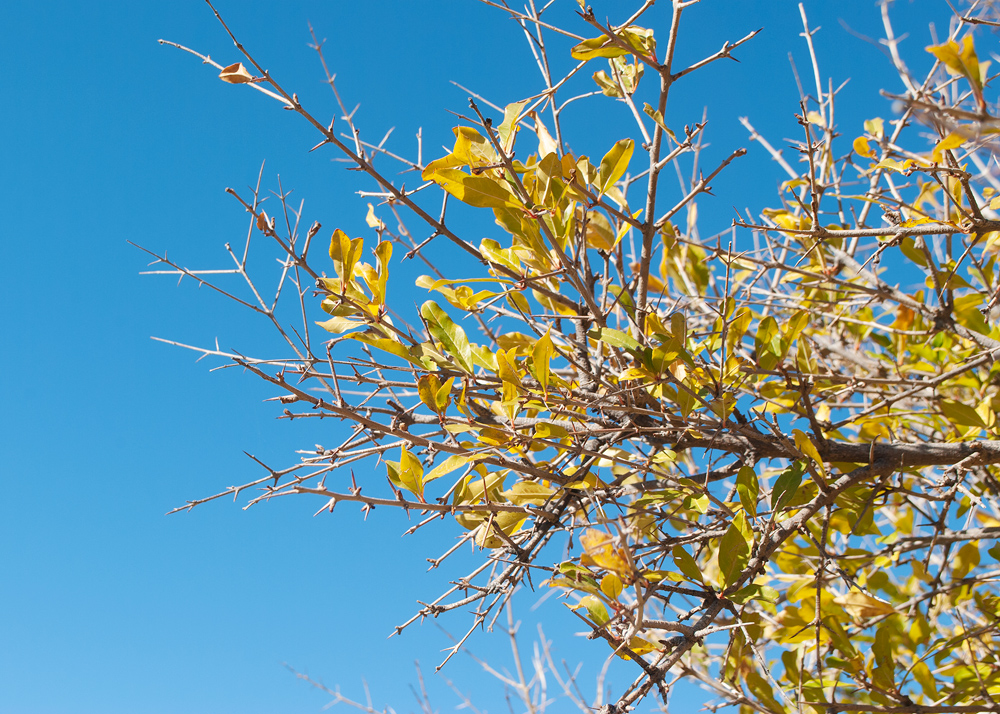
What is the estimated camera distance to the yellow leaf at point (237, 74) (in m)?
1.33

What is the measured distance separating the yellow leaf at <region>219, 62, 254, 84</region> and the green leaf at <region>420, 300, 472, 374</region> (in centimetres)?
54

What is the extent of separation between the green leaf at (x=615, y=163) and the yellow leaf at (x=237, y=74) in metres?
0.73

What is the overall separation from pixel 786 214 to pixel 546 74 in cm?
98

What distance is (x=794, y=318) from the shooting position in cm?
164

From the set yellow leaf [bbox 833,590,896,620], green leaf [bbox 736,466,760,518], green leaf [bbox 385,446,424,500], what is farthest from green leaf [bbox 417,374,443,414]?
yellow leaf [bbox 833,590,896,620]

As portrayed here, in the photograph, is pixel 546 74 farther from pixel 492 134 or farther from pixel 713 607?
pixel 713 607

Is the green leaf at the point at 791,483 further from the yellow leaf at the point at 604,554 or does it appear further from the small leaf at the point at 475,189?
the small leaf at the point at 475,189

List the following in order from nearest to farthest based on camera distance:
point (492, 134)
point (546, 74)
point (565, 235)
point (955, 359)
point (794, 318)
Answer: point (492, 134) → point (565, 235) → point (794, 318) → point (546, 74) → point (955, 359)

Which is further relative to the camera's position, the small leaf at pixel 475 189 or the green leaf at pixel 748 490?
the green leaf at pixel 748 490

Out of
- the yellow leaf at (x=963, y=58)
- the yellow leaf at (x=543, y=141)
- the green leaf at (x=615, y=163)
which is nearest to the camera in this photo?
the yellow leaf at (x=963, y=58)

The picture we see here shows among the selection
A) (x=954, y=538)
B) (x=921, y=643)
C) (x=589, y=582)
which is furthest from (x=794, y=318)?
(x=921, y=643)

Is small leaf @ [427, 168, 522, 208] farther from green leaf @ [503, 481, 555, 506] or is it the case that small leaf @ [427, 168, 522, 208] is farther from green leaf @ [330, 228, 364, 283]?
green leaf @ [503, 481, 555, 506]

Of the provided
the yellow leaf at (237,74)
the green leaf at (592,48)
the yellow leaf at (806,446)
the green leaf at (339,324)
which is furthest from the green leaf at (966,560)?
the yellow leaf at (237,74)

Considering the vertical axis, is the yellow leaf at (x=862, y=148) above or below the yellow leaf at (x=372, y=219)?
below
